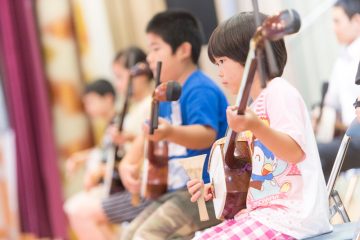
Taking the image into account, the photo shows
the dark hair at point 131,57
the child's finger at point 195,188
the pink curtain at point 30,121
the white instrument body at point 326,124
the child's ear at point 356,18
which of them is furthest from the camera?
the pink curtain at point 30,121

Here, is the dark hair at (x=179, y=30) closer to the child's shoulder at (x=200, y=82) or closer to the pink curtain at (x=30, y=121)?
the child's shoulder at (x=200, y=82)

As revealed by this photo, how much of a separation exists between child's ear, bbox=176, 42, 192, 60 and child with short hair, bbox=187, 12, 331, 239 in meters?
0.42

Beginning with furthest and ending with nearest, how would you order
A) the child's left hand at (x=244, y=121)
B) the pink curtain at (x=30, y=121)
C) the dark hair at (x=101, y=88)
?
the pink curtain at (x=30, y=121), the dark hair at (x=101, y=88), the child's left hand at (x=244, y=121)

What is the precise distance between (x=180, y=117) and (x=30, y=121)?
1.82 m

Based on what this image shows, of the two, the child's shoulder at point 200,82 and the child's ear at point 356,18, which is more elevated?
the child's ear at point 356,18

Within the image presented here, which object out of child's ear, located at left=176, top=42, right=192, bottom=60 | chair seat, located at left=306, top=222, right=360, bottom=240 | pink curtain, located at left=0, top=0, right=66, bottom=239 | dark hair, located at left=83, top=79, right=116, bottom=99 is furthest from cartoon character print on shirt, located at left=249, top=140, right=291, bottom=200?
pink curtain, located at left=0, top=0, right=66, bottom=239

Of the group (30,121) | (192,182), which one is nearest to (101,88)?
(30,121)

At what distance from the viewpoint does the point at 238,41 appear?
1.19m

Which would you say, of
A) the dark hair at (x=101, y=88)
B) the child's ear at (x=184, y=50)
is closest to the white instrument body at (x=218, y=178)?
the child's ear at (x=184, y=50)

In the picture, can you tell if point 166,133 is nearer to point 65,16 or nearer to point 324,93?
point 324,93

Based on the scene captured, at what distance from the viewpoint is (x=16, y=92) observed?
10.6 ft

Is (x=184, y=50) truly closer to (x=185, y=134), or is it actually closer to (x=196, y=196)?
(x=185, y=134)

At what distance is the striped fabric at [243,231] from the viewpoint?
3.81ft

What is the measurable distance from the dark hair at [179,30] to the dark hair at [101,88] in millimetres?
1104
